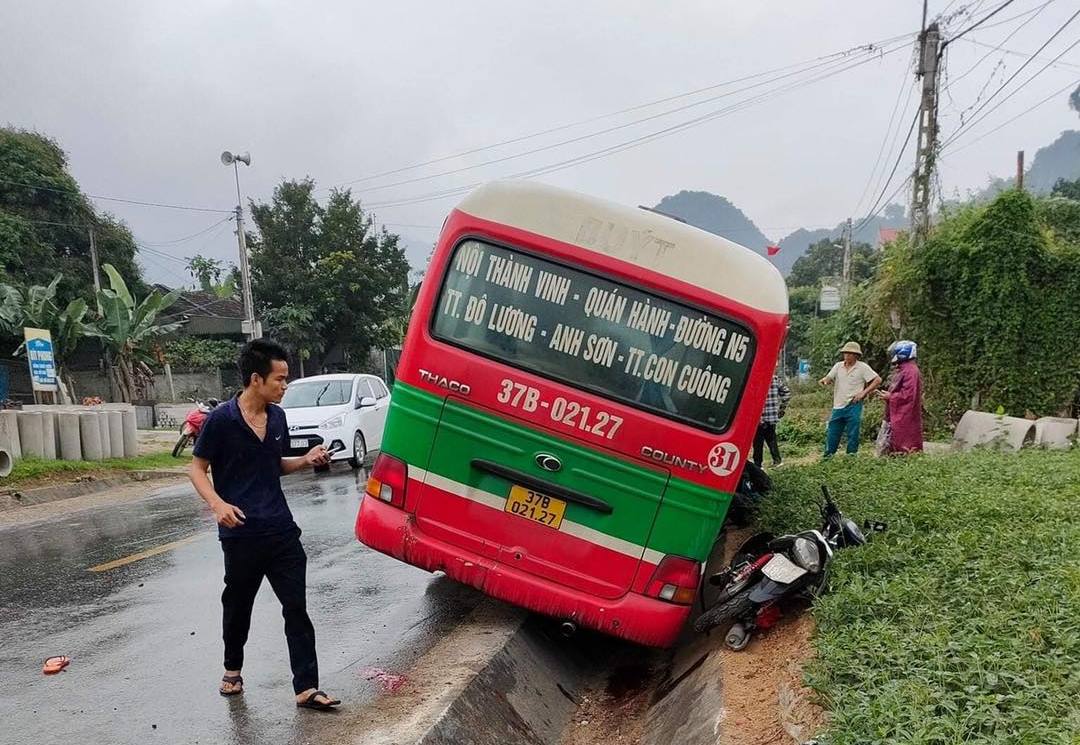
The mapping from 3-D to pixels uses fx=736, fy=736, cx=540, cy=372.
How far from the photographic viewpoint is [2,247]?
867 inches

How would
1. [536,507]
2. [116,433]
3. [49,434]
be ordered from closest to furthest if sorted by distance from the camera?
[536,507] < [49,434] < [116,433]

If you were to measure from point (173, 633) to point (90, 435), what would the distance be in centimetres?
966

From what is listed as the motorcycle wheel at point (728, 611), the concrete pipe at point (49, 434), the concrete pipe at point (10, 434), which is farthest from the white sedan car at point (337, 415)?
the motorcycle wheel at point (728, 611)

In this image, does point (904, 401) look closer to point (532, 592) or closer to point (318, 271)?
point (532, 592)

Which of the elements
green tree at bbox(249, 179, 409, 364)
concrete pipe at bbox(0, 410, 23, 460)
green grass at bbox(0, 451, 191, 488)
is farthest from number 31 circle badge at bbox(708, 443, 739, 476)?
green tree at bbox(249, 179, 409, 364)

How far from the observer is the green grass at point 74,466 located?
10.7m

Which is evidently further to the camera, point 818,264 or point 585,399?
point 818,264

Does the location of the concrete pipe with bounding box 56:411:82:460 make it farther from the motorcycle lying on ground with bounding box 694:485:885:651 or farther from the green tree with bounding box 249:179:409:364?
the green tree with bounding box 249:179:409:364

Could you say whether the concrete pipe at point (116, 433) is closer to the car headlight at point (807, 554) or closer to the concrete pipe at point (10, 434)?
the concrete pipe at point (10, 434)

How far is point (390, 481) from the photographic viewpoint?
4746 millimetres

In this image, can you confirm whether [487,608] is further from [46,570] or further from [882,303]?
[882,303]

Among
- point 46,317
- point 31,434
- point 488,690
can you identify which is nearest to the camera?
point 488,690

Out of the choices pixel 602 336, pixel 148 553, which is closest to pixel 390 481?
pixel 602 336

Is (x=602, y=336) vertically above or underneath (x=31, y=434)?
above
